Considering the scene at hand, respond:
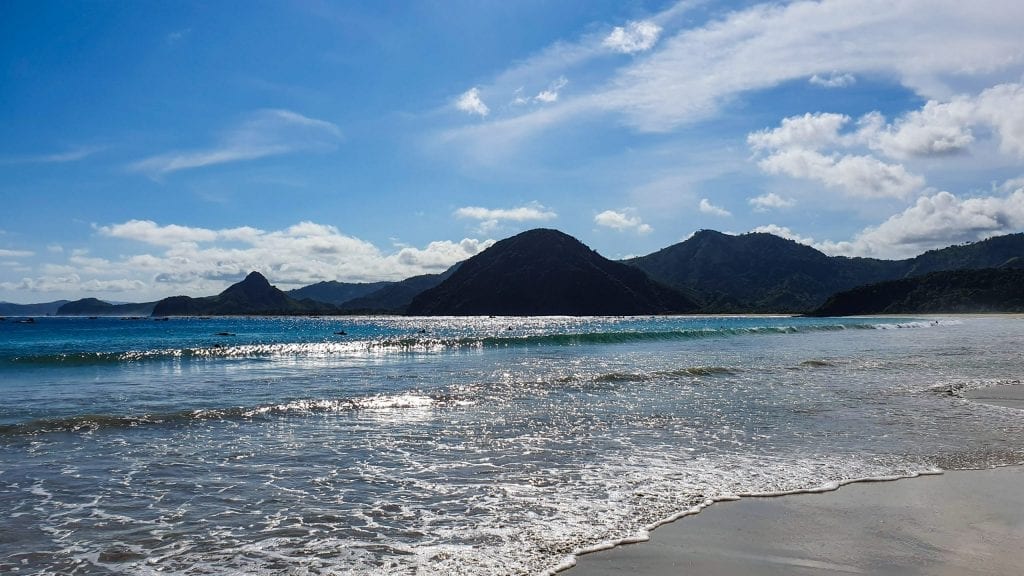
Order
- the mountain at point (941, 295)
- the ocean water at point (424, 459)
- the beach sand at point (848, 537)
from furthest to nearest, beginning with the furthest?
the mountain at point (941, 295) < the ocean water at point (424, 459) < the beach sand at point (848, 537)

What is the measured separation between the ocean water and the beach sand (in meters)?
0.47

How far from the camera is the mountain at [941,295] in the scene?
14600cm

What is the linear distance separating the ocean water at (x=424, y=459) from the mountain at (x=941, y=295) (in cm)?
15377

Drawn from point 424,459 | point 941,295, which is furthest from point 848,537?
A: point 941,295

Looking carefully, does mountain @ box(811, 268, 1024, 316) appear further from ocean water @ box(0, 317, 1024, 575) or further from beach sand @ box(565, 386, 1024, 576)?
beach sand @ box(565, 386, 1024, 576)

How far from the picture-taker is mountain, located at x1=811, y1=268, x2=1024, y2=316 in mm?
146000

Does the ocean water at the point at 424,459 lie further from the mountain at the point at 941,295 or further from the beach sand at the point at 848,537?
the mountain at the point at 941,295

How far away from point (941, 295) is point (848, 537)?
18760cm

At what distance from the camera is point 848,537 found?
24.6 ft

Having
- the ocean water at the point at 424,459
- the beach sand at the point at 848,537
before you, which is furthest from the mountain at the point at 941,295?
the beach sand at the point at 848,537

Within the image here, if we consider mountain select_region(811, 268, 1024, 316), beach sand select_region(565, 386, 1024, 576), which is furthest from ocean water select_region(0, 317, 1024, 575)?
mountain select_region(811, 268, 1024, 316)

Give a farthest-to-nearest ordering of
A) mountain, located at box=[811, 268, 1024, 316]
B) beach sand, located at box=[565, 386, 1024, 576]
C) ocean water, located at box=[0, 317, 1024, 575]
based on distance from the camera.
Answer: mountain, located at box=[811, 268, 1024, 316]
ocean water, located at box=[0, 317, 1024, 575]
beach sand, located at box=[565, 386, 1024, 576]

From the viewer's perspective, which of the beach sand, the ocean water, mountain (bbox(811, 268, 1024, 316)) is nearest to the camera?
the beach sand

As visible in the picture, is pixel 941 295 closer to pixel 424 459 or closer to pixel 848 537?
pixel 424 459
